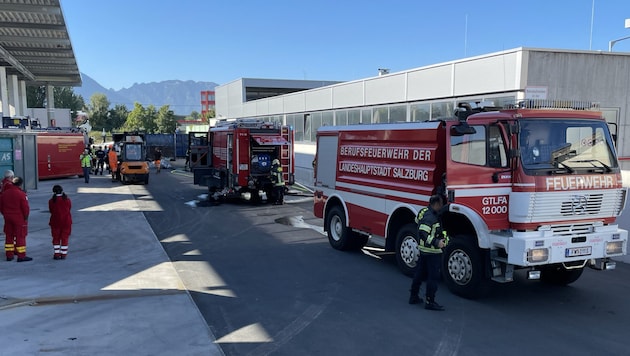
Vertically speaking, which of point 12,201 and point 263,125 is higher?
point 263,125

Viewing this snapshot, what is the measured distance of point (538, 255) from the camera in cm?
645

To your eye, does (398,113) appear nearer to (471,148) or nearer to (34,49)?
(471,148)

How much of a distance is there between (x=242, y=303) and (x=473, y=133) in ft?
14.1

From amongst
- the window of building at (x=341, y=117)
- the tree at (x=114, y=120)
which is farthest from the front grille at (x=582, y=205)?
the tree at (x=114, y=120)

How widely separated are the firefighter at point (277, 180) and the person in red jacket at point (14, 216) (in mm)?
9089

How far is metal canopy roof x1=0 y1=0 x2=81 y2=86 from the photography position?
21172mm

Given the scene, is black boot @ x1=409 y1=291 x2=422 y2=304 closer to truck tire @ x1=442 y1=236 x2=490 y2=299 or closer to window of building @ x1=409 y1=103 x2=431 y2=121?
truck tire @ x1=442 y1=236 x2=490 y2=299

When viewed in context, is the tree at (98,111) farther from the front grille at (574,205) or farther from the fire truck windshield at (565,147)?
the front grille at (574,205)

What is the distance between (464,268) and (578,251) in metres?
1.60

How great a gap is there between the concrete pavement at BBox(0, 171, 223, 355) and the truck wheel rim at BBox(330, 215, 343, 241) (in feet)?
12.2

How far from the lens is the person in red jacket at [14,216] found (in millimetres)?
8969

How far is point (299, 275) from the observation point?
8539mm

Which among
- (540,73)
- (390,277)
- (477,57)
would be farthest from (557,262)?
(477,57)

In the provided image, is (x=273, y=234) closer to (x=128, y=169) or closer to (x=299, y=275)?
(x=299, y=275)
